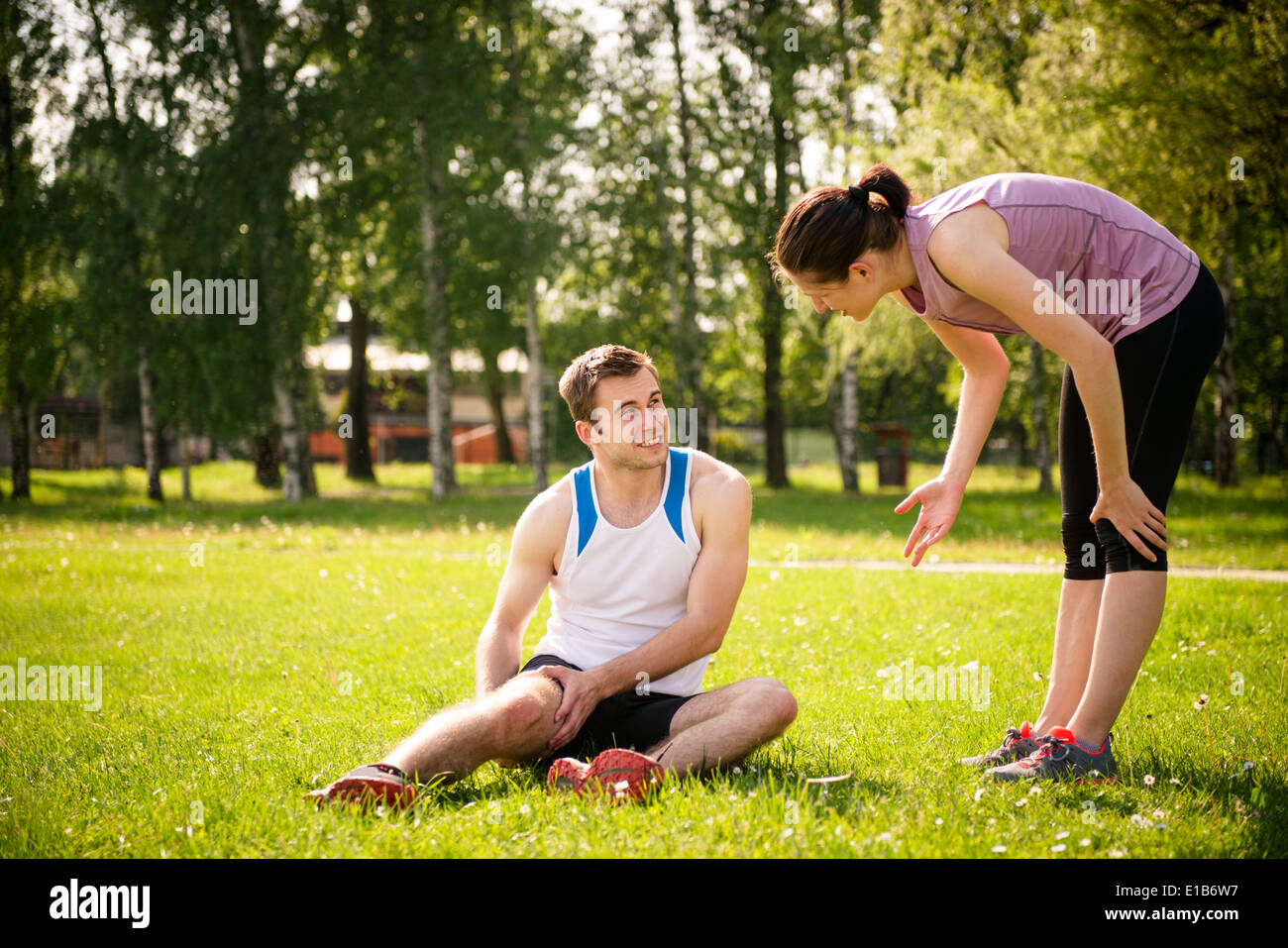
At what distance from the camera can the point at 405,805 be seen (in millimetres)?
3107

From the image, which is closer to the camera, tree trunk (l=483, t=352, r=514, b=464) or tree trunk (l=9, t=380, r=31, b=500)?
tree trunk (l=9, t=380, r=31, b=500)

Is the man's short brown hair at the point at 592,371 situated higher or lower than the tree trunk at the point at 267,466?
higher

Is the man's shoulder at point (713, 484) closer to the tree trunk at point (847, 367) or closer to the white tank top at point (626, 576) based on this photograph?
the white tank top at point (626, 576)

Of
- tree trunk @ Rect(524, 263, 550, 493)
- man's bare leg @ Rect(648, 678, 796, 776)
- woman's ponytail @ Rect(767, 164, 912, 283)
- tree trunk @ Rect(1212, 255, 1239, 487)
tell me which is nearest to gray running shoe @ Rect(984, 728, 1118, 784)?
man's bare leg @ Rect(648, 678, 796, 776)

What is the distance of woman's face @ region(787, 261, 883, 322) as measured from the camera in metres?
3.30

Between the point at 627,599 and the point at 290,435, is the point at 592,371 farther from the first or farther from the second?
the point at 290,435

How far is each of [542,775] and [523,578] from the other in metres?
0.74

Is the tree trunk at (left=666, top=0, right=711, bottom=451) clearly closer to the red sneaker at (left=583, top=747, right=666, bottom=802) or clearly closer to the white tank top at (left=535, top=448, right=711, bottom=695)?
the white tank top at (left=535, top=448, right=711, bottom=695)

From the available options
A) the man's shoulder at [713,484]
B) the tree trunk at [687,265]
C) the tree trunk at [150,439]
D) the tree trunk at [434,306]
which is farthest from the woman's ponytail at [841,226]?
the tree trunk at [150,439]

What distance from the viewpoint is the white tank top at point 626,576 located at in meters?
3.74

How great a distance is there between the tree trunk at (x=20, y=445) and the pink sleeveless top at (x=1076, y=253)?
23146 millimetres

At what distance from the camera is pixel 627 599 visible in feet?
12.4
